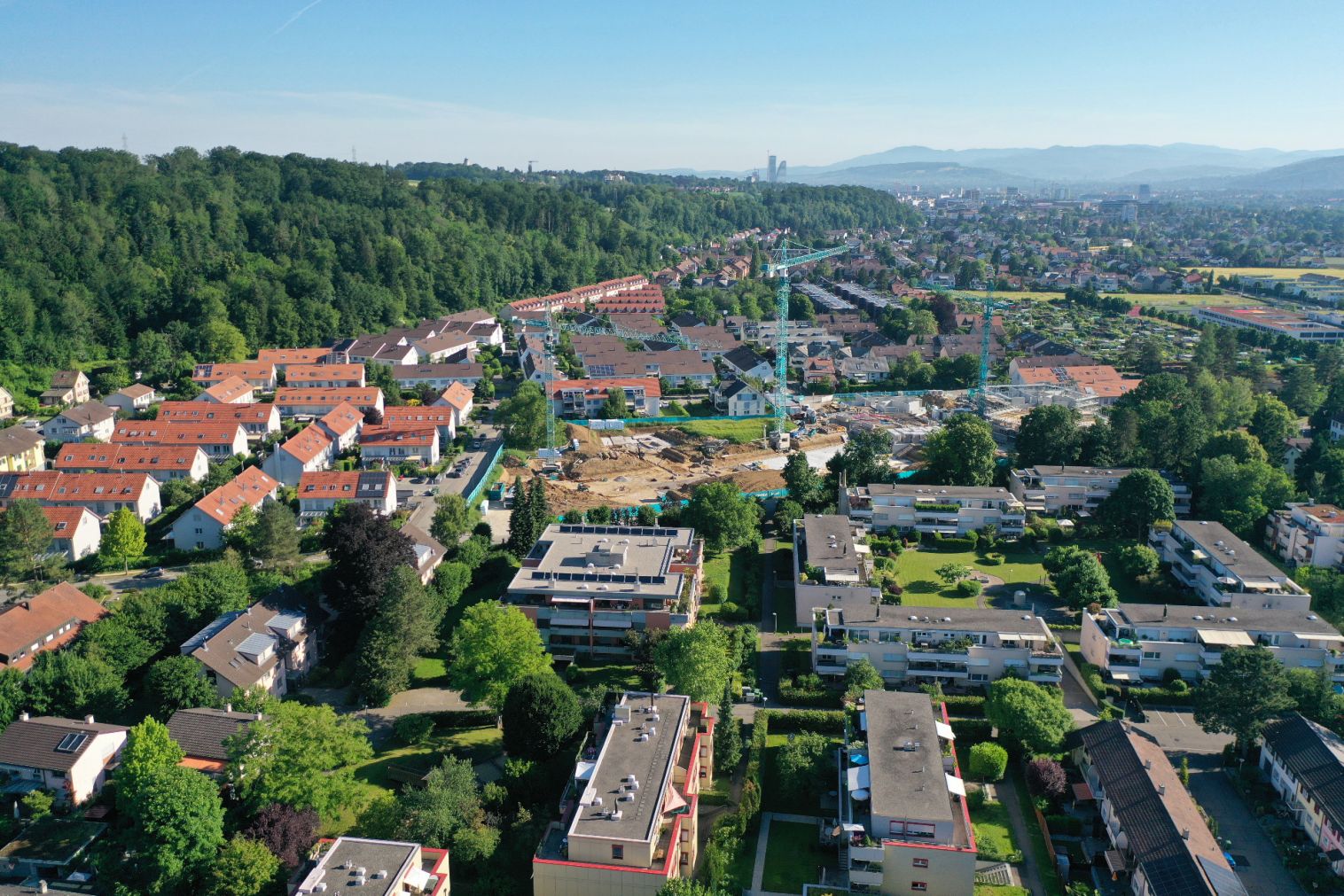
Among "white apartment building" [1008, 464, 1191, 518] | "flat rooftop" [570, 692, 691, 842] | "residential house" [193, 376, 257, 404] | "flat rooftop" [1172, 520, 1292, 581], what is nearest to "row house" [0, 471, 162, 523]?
"residential house" [193, 376, 257, 404]

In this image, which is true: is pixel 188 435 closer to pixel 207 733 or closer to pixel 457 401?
pixel 457 401

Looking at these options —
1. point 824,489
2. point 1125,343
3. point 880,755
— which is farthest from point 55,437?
point 1125,343

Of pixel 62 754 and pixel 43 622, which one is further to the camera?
pixel 43 622

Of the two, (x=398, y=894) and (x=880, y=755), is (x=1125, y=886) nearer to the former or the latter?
(x=880, y=755)

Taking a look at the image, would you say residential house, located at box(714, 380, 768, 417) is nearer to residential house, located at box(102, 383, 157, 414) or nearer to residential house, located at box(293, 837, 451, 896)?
residential house, located at box(102, 383, 157, 414)

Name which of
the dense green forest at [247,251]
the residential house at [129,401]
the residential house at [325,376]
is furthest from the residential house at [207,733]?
the dense green forest at [247,251]

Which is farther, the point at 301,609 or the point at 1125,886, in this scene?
the point at 301,609

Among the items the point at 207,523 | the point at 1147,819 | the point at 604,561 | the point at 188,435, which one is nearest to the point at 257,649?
the point at 604,561

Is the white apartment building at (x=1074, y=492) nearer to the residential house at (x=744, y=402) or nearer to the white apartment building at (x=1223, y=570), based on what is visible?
the white apartment building at (x=1223, y=570)
